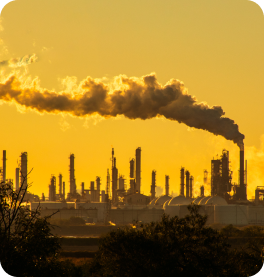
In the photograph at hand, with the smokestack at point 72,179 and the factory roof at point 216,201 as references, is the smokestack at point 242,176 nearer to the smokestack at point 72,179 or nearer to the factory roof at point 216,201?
the factory roof at point 216,201

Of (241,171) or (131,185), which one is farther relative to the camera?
(131,185)

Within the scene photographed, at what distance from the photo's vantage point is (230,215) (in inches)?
2985

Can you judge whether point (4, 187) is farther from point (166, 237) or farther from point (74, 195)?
point (74, 195)

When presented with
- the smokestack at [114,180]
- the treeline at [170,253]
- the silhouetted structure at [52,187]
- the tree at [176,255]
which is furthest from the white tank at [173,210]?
the tree at [176,255]

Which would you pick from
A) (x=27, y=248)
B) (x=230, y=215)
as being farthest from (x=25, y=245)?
(x=230, y=215)

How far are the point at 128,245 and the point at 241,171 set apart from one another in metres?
58.8

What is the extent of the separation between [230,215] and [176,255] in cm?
5617

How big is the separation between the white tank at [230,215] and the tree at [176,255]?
174 feet

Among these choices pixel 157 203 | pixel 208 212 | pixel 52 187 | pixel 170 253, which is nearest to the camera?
pixel 170 253

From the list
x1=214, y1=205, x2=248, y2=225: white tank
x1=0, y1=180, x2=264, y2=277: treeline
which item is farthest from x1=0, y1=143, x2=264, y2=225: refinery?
x1=0, y1=180, x2=264, y2=277: treeline

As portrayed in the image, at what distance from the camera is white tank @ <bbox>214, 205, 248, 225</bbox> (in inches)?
2972

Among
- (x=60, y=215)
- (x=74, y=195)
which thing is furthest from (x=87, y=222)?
(x=74, y=195)

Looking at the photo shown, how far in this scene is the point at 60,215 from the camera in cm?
8494

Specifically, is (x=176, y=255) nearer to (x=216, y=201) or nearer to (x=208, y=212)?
(x=208, y=212)
